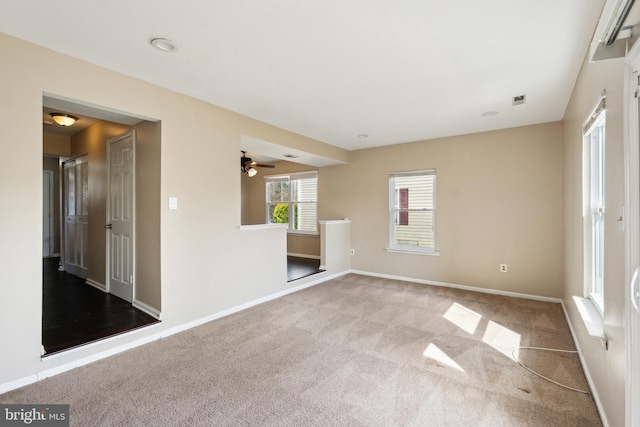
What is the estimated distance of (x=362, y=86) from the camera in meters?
2.90

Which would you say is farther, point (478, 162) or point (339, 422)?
point (478, 162)

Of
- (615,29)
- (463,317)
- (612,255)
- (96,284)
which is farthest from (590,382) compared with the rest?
(96,284)

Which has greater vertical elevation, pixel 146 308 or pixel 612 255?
pixel 612 255

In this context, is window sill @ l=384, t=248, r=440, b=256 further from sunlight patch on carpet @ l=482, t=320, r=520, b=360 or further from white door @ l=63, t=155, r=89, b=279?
white door @ l=63, t=155, r=89, b=279

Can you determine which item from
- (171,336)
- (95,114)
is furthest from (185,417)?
(95,114)

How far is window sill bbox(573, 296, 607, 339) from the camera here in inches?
68.0

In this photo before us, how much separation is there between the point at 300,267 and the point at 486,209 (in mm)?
3325

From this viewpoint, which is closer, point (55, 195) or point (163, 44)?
point (163, 44)

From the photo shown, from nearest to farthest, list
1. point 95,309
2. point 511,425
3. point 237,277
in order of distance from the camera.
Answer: point 511,425, point 95,309, point 237,277

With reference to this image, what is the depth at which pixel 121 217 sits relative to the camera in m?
3.62

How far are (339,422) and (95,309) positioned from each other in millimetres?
3003

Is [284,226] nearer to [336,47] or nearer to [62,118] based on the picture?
[336,47]

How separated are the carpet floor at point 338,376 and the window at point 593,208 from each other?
706mm

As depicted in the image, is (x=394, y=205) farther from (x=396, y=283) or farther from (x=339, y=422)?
(x=339, y=422)
